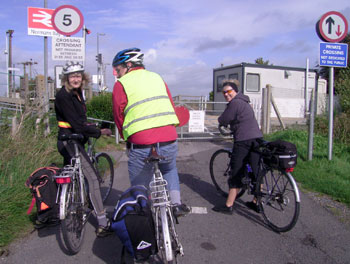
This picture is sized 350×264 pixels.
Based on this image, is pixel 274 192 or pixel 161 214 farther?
pixel 274 192

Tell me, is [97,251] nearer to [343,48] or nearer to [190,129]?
[343,48]

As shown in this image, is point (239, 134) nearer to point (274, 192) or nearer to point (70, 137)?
point (274, 192)

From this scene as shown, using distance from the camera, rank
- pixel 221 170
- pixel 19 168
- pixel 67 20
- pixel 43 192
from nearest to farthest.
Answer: pixel 43 192
pixel 19 168
pixel 221 170
pixel 67 20

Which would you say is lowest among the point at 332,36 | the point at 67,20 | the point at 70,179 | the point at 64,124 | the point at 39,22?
the point at 70,179

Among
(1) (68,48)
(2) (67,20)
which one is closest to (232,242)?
(1) (68,48)

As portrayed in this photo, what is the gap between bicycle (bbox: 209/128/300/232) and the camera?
375cm

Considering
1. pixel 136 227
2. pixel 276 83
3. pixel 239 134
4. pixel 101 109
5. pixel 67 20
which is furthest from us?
pixel 276 83

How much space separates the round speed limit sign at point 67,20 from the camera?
20.5 feet

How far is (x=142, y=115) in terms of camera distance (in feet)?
9.04

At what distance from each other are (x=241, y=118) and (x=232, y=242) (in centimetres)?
168

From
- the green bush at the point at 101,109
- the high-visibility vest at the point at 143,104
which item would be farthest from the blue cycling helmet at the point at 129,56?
the green bush at the point at 101,109

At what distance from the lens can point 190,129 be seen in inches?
436

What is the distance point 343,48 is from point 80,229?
21.1 feet

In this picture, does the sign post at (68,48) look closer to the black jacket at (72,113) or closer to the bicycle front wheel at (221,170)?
the black jacket at (72,113)
